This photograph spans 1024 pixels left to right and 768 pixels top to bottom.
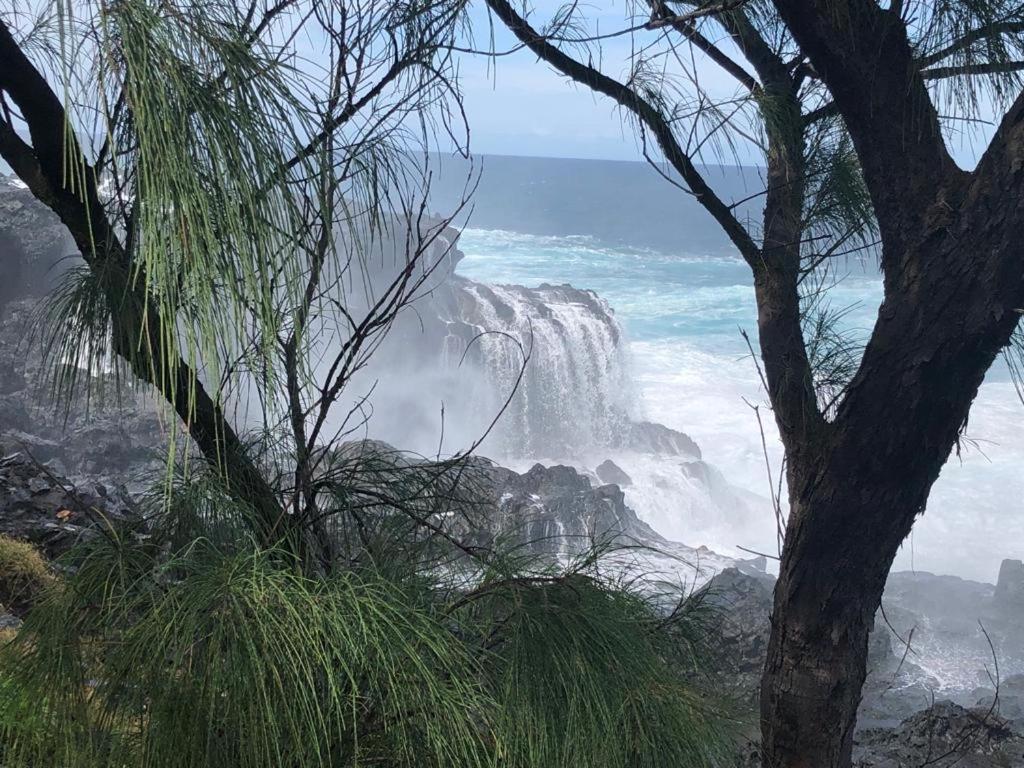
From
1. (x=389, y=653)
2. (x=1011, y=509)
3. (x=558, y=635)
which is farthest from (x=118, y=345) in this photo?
(x=1011, y=509)

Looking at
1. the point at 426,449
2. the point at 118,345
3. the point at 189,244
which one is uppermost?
the point at 189,244

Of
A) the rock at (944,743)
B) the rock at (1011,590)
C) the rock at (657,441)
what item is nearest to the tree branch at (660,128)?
the rock at (944,743)

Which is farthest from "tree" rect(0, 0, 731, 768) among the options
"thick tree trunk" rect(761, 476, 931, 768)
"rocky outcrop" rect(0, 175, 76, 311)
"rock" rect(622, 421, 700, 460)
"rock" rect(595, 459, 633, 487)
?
"rock" rect(622, 421, 700, 460)

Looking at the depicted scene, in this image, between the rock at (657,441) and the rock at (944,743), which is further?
the rock at (657,441)

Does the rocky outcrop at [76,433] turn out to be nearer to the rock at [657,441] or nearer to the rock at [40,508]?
the rock at [40,508]

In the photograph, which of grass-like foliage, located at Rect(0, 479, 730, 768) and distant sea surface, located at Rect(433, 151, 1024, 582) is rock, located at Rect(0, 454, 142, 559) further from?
grass-like foliage, located at Rect(0, 479, 730, 768)

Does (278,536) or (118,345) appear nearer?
(118,345)

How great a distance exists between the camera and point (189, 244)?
1.71 feet

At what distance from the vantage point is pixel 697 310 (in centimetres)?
1669

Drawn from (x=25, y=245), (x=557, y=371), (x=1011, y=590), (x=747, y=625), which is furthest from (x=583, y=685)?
(x=557, y=371)

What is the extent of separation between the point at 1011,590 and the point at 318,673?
7.53m

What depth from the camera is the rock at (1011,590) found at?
22.8 feet

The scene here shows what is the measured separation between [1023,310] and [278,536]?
2.32ft

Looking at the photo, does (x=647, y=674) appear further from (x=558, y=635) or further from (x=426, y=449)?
(x=426, y=449)
